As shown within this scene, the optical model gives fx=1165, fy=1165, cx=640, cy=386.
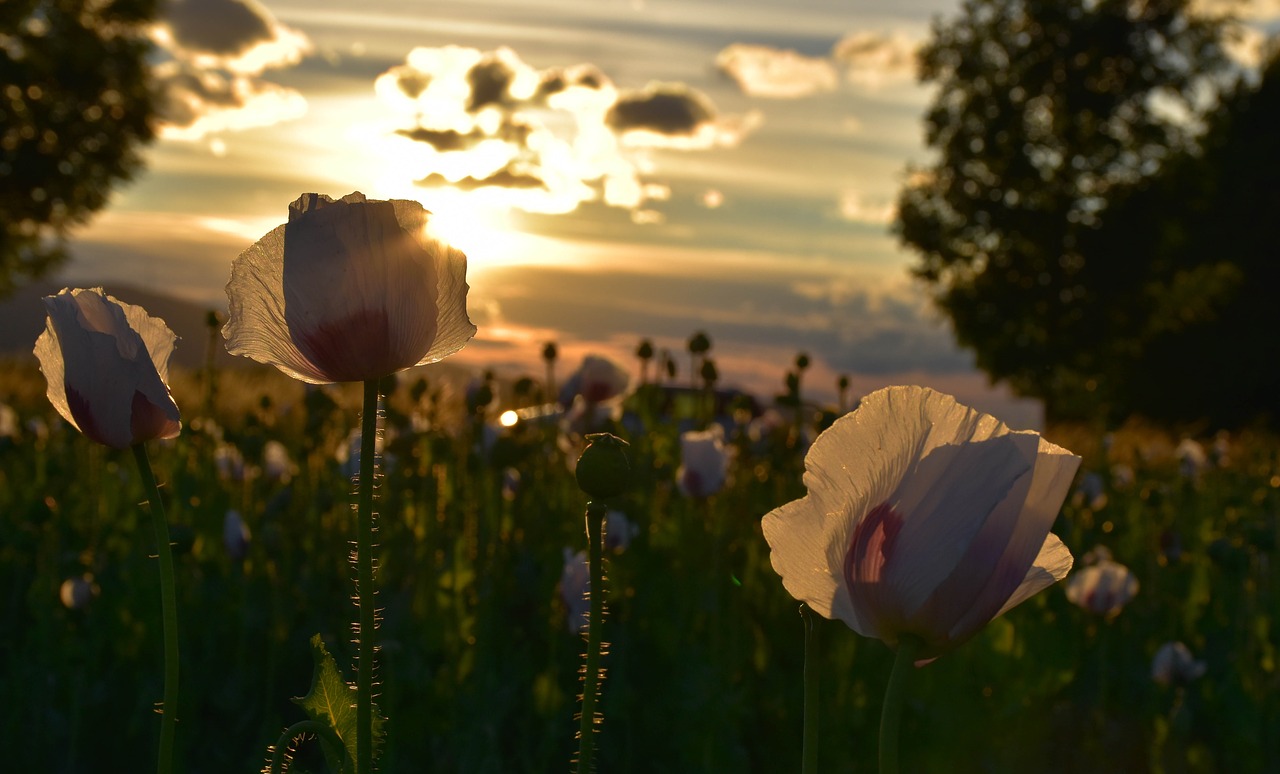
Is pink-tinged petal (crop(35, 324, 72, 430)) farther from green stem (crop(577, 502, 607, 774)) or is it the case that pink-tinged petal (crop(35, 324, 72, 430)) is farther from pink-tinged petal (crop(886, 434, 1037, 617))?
pink-tinged petal (crop(886, 434, 1037, 617))

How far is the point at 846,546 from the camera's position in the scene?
0.88 m

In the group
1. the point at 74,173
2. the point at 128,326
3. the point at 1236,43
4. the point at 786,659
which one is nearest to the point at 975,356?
the point at 1236,43

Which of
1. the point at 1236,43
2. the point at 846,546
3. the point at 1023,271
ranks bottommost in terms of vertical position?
the point at 1023,271

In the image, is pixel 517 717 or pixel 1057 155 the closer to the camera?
pixel 517 717

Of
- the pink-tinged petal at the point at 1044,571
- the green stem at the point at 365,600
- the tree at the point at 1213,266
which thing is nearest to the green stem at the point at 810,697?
the pink-tinged petal at the point at 1044,571

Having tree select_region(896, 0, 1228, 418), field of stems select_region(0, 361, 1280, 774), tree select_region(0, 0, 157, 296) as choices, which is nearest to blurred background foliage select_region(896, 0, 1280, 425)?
tree select_region(896, 0, 1228, 418)

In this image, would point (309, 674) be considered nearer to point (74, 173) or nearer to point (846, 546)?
point (846, 546)

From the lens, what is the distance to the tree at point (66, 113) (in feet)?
71.9

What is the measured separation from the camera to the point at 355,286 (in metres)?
1.00

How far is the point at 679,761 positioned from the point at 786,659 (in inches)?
29.1

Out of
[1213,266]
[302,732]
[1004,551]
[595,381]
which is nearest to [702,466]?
[595,381]

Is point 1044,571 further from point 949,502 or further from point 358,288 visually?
point 358,288

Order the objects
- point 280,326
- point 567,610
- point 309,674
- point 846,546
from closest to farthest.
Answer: point 846,546, point 280,326, point 567,610, point 309,674

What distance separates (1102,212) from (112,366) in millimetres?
27284
